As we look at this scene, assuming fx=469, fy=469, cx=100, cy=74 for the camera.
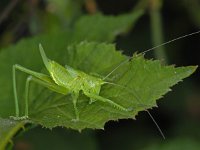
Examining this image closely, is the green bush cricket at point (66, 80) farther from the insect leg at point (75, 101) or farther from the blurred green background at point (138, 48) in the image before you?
the blurred green background at point (138, 48)

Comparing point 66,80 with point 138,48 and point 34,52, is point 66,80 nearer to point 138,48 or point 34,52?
point 34,52

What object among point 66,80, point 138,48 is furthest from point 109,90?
point 138,48

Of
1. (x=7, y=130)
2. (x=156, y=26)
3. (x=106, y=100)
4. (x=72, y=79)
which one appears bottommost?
(x=7, y=130)

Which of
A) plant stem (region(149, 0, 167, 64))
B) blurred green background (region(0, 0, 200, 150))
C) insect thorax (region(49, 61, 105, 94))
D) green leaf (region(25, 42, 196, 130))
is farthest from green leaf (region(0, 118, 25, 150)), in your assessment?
plant stem (region(149, 0, 167, 64))

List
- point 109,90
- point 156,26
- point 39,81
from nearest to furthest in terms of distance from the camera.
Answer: point 109,90 → point 39,81 → point 156,26

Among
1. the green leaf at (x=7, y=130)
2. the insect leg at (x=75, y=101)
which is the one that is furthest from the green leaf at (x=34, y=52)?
the green leaf at (x=7, y=130)

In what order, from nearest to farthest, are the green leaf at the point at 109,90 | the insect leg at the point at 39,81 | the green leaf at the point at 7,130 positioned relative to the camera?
the green leaf at the point at 7,130 → the green leaf at the point at 109,90 → the insect leg at the point at 39,81
